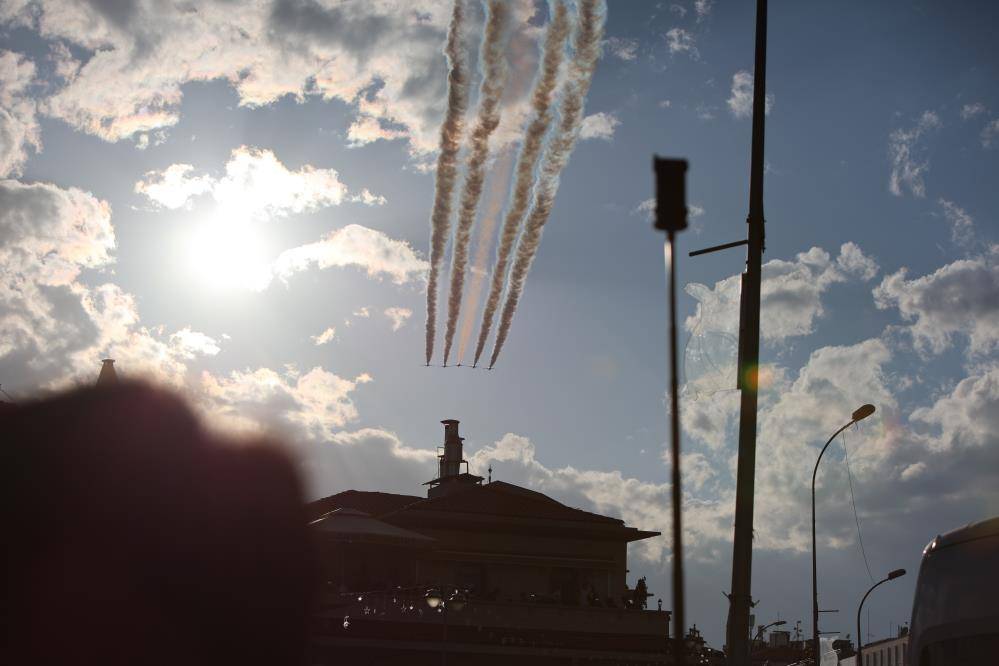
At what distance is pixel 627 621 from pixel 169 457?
1085 inches

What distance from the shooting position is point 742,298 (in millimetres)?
14188

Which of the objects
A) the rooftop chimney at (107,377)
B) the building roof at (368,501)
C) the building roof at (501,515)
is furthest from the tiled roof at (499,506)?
the rooftop chimney at (107,377)

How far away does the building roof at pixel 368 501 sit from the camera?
51812 millimetres

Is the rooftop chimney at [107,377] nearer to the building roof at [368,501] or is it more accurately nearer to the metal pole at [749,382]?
the metal pole at [749,382]

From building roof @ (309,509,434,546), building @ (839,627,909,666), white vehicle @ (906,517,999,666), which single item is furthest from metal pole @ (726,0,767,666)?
building @ (839,627,909,666)

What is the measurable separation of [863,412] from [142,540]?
21348 mm

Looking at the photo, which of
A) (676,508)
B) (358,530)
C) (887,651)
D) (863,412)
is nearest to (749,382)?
(676,508)

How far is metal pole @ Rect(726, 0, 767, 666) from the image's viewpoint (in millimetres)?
13070

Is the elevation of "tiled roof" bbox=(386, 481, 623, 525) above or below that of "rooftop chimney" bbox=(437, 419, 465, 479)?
below

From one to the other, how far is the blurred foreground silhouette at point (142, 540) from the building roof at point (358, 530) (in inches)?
751

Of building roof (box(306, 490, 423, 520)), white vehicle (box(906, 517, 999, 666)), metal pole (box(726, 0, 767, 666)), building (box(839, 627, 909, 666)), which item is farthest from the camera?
building (box(839, 627, 909, 666))

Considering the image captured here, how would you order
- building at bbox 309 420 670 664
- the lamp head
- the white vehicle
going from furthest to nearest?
building at bbox 309 420 670 664 < the lamp head < the white vehicle

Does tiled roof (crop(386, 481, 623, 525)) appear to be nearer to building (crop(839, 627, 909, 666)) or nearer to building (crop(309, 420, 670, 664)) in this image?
building (crop(309, 420, 670, 664))

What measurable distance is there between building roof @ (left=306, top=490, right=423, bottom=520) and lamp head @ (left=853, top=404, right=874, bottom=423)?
26967 millimetres
